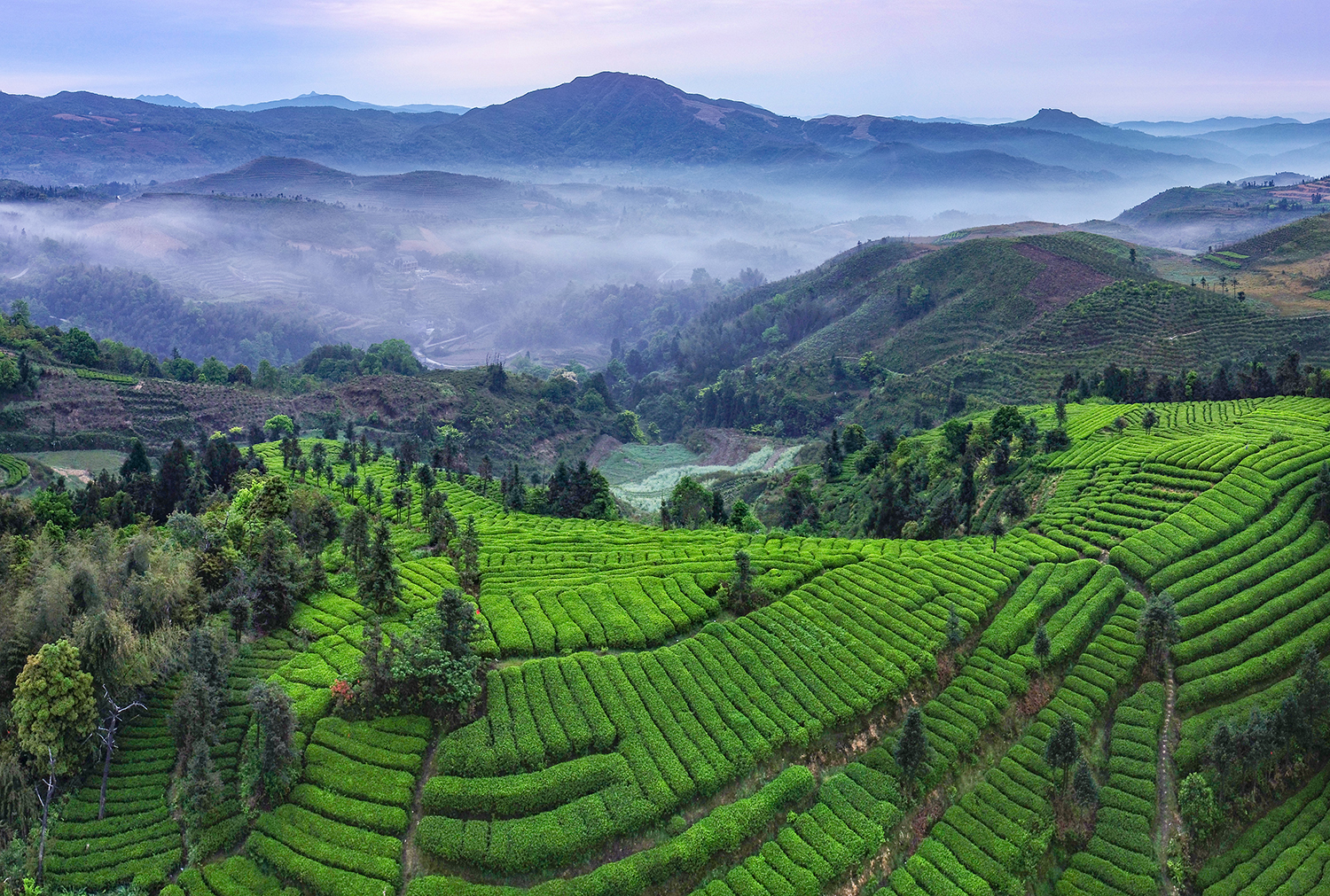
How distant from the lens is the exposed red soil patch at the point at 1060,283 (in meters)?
167

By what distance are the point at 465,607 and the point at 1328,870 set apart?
40.4 metres

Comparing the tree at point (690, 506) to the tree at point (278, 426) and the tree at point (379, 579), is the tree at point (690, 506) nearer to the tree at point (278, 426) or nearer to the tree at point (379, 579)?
the tree at point (379, 579)

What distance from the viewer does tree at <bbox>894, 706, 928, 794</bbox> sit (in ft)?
118

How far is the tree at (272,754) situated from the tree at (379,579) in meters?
11.8

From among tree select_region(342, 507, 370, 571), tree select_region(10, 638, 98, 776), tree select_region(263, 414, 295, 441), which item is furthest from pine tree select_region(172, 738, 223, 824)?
tree select_region(263, 414, 295, 441)

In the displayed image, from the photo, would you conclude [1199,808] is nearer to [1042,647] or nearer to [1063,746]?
[1063,746]

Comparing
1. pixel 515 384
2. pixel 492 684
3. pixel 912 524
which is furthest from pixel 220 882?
pixel 515 384

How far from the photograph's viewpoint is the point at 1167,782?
38656 mm

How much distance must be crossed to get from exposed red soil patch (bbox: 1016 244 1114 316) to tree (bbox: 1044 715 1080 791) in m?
147

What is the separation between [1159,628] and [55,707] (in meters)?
55.9

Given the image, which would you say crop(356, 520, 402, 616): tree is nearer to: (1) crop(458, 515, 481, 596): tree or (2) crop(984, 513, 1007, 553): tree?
(1) crop(458, 515, 481, 596): tree

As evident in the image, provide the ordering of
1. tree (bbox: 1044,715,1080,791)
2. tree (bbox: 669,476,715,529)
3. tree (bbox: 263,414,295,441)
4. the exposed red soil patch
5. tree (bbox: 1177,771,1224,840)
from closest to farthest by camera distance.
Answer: tree (bbox: 1177,771,1224,840)
tree (bbox: 1044,715,1080,791)
tree (bbox: 669,476,715,529)
tree (bbox: 263,414,295,441)
the exposed red soil patch

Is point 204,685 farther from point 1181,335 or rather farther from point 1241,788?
point 1181,335

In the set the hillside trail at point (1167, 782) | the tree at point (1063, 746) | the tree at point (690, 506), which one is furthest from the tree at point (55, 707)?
the tree at point (690, 506)
